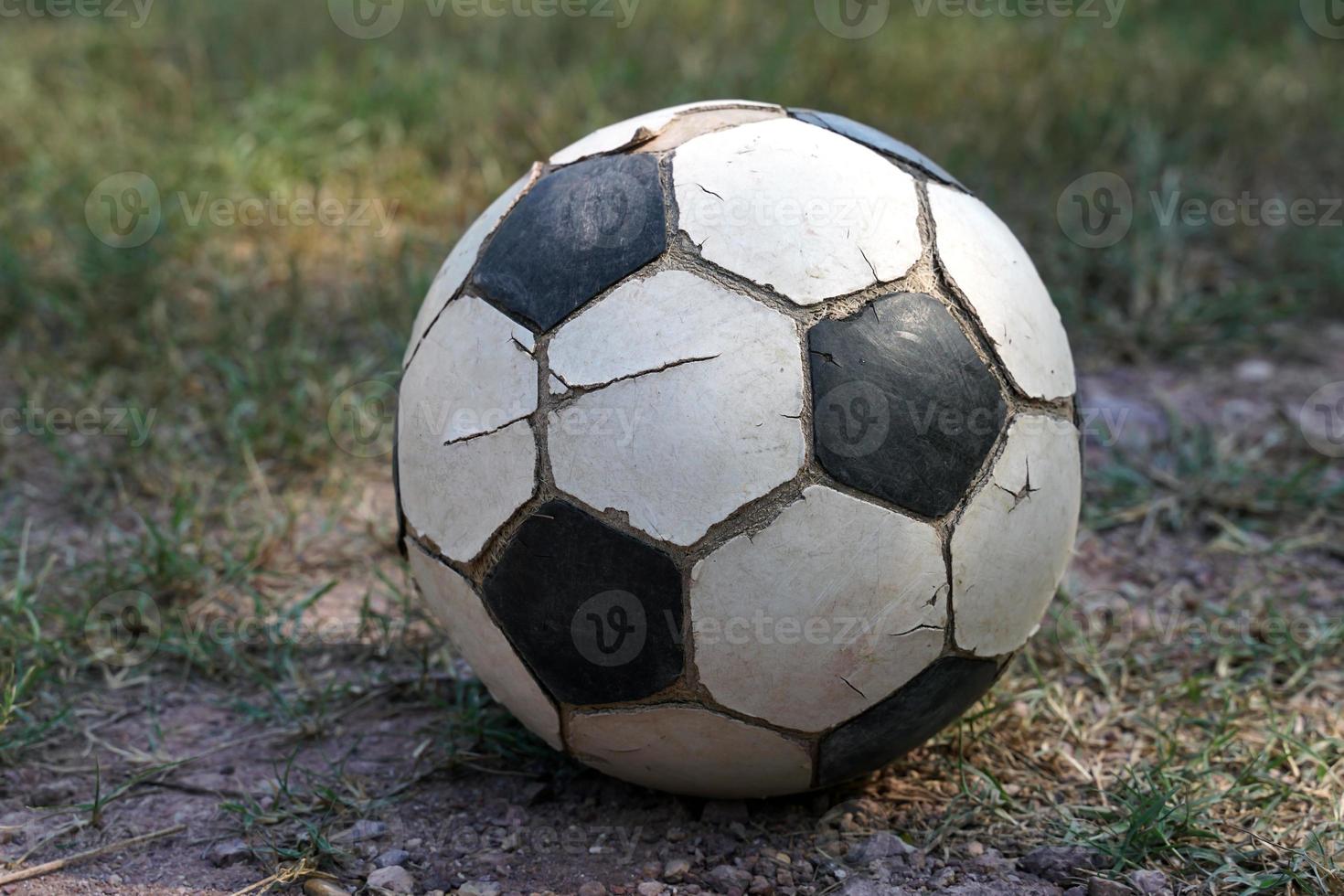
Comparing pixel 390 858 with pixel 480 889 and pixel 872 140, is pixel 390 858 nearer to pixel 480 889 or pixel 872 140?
pixel 480 889

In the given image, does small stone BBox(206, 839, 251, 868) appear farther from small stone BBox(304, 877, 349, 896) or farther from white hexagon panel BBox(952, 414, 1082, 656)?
white hexagon panel BBox(952, 414, 1082, 656)

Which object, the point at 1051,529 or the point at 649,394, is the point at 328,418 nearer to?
the point at 649,394

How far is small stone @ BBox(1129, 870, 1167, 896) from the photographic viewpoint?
80.4 inches

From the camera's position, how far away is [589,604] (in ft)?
6.29

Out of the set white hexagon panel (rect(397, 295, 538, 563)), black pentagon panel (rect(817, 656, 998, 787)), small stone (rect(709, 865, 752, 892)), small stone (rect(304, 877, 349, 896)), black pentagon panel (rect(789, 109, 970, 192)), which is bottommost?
small stone (rect(304, 877, 349, 896))

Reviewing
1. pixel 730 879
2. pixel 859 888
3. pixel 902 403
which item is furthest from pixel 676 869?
pixel 902 403

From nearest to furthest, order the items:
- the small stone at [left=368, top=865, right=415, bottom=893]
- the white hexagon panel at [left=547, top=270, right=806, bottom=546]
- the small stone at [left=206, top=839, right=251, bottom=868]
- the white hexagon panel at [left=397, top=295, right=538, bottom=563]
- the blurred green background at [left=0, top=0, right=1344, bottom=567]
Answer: the white hexagon panel at [left=547, top=270, right=806, bottom=546], the white hexagon panel at [left=397, top=295, right=538, bottom=563], the small stone at [left=368, top=865, right=415, bottom=893], the small stone at [left=206, top=839, right=251, bottom=868], the blurred green background at [left=0, top=0, right=1344, bottom=567]

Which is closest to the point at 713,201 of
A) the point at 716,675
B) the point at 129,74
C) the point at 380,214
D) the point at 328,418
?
the point at 716,675

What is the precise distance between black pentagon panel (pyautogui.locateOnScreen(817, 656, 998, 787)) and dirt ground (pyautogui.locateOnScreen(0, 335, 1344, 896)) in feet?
0.51

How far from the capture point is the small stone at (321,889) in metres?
2.05

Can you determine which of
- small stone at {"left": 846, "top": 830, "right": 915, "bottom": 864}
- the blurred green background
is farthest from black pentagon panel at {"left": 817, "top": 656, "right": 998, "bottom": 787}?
the blurred green background

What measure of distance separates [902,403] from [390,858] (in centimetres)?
110

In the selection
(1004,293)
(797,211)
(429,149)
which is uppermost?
(429,149)

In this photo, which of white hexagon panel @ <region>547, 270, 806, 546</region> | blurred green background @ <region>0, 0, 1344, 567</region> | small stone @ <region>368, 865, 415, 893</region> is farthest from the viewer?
blurred green background @ <region>0, 0, 1344, 567</region>
